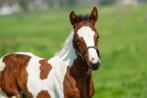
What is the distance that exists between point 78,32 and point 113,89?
8393mm

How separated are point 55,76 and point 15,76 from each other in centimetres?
64

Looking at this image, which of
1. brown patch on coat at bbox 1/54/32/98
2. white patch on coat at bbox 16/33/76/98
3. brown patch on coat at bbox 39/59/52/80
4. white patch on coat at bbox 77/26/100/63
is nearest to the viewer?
white patch on coat at bbox 77/26/100/63

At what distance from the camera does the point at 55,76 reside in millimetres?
7438

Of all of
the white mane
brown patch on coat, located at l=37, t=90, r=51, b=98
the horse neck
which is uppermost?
the white mane

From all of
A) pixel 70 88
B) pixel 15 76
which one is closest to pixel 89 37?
pixel 70 88

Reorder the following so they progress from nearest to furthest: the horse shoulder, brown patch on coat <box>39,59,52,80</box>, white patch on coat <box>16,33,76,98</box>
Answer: the horse shoulder → white patch on coat <box>16,33,76,98</box> → brown patch on coat <box>39,59,52,80</box>

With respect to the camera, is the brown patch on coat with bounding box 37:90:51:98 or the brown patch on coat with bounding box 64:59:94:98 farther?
the brown patch on coat with bounding box 37:90:51:98

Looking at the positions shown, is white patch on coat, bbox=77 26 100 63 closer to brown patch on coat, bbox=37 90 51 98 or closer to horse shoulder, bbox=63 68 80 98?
horse shoulder, bbox=63 68 80 98

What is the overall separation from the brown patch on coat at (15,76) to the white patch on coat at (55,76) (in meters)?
0.10

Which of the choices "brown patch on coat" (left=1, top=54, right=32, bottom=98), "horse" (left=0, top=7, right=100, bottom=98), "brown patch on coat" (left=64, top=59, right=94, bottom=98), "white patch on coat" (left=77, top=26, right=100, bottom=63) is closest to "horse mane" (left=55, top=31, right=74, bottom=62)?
"horse" (left=0, top=7, right=100, bottom=98)

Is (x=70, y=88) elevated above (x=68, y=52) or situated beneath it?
situated beneath

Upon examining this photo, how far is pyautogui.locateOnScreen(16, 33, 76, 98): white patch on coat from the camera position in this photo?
24.2 feet

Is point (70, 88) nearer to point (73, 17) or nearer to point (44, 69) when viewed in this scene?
point (44, 69)

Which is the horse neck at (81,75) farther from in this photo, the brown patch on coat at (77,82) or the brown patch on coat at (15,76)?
the brown patch on coat at (15,76)
